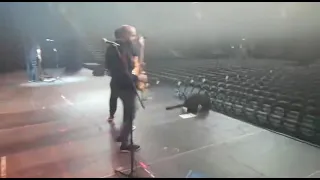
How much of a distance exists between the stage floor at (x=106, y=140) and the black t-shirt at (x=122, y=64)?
Result: 44cm

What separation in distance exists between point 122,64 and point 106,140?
0.87 meters

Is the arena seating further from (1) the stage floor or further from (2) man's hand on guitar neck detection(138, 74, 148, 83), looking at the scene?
(1) the stage floor

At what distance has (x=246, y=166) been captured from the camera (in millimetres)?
1955

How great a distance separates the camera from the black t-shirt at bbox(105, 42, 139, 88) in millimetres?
1801

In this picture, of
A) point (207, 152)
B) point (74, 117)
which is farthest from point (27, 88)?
point (207, 152)

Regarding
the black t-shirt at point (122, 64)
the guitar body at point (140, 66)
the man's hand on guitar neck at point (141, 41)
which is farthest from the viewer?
the man's hand on guitar neck at point (141, 41)

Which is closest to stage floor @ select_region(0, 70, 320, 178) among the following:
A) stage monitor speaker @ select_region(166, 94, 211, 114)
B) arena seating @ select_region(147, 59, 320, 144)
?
stage monitor speaker @ select_region(166, 94, 211, 114)

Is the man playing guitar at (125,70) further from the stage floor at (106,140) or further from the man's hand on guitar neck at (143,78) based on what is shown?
the stage floor at (106,140)

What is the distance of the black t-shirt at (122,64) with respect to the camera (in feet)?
5.91

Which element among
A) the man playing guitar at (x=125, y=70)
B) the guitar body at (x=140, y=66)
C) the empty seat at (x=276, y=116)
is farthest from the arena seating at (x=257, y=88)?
the man playing guitar at (x=125, y=70)

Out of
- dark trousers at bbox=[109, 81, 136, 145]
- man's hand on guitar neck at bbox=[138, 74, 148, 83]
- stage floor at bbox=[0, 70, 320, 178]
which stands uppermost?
man's hand on guitar neck at bbox=[138, 74, 148, 83]

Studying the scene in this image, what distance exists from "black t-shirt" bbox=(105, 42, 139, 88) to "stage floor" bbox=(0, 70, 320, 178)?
44cm

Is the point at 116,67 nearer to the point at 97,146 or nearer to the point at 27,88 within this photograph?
the point at 97,146

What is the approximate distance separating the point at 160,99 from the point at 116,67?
Answer: 4.78 feet
